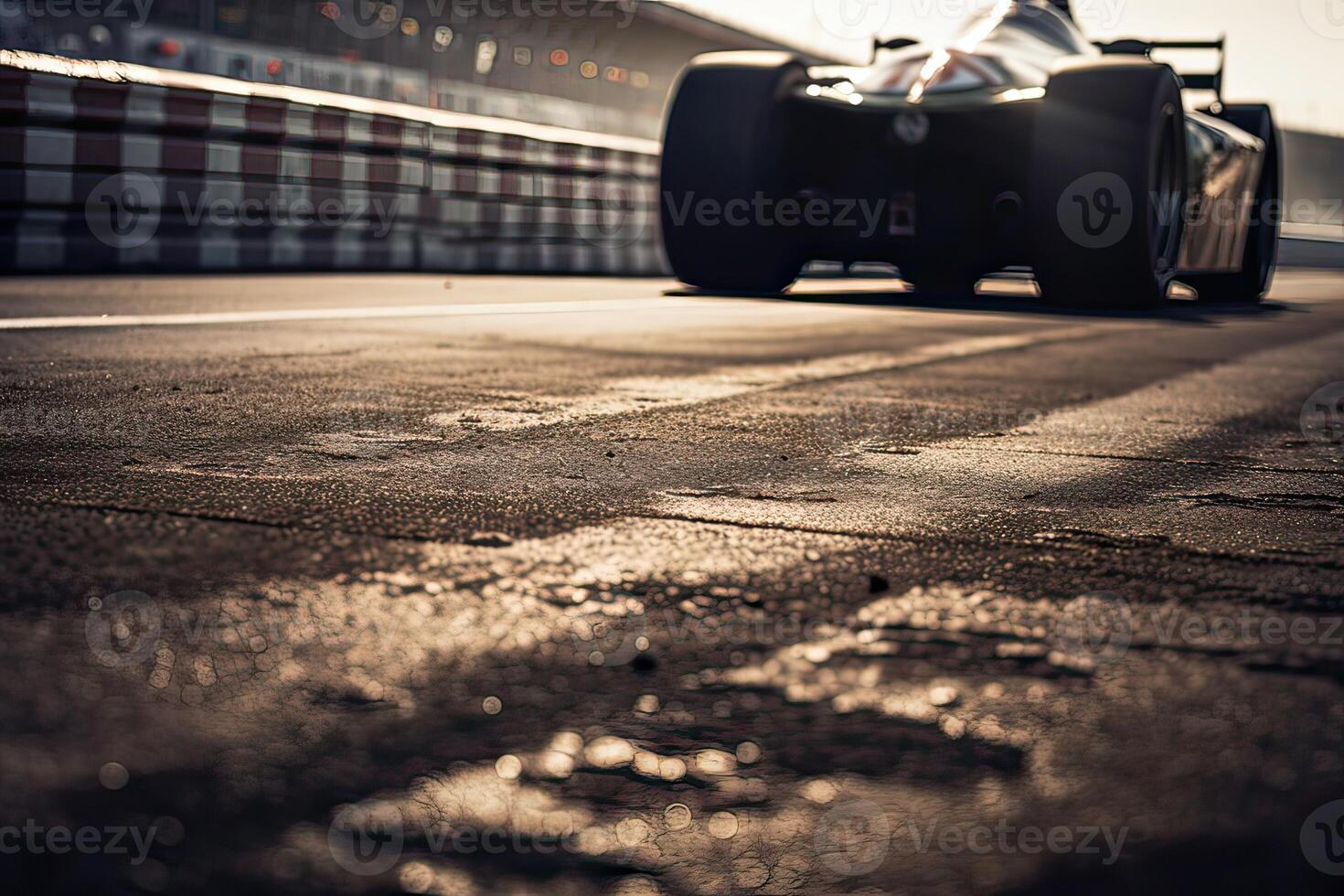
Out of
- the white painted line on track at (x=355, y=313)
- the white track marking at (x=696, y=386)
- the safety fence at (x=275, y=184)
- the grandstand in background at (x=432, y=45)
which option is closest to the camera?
the white track marking at (x=696, y=386)

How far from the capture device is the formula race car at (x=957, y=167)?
8.31m

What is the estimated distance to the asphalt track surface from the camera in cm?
107

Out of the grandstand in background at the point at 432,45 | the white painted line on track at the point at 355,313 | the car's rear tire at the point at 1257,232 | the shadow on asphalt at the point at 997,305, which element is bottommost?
the white painted line on track at the point at 355,313

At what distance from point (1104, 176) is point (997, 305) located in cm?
136

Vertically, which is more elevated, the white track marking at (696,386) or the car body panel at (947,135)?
the car body panel at (947,135)

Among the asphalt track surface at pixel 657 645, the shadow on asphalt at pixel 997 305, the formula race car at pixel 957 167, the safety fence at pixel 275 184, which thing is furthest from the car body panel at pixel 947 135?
the asphalt track surface at pixel 657 645

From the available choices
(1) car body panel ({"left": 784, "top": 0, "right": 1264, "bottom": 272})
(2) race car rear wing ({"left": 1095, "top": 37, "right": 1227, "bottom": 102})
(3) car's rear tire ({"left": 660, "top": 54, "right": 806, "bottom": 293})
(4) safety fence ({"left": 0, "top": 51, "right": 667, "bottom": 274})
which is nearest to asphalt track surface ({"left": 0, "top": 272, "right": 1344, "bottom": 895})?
(1) car body panel ({"left": 784, "top": 0, "right": 1264, "bottom": 272})

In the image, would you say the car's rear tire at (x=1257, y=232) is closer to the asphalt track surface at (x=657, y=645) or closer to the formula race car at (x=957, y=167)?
the formula race car at (x=957, y=167)

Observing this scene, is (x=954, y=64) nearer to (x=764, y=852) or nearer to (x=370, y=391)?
(x=370, y=391)

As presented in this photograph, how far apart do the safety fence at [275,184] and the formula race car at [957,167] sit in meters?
3.31

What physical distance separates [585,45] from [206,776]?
4056 centimetres

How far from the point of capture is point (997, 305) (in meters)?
9.46

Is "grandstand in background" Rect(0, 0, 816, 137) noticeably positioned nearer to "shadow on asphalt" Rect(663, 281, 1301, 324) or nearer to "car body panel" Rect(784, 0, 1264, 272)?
"shadow on asphalt" Rect(663, 281, 1301, 324)

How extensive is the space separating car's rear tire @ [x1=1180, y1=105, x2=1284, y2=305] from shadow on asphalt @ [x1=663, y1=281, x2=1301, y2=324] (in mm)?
981
